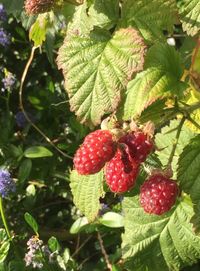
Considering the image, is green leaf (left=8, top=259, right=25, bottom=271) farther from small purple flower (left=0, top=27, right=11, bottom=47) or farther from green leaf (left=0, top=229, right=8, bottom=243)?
small purple flower (left=0, top=27, right=11, bottom=47)

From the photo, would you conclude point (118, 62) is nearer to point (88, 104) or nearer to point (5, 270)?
point (88, 104)

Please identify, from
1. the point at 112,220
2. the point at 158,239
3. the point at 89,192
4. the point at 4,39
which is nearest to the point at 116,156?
the point at 89,192

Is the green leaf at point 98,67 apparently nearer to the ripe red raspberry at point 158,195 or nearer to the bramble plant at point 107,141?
the bramble plant at point 107,141

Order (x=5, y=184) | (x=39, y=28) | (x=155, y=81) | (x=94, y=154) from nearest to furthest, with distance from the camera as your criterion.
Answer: (x=94, y=154) < (x=155, y=81) < (x=39, y=28) < (x=5, y=184)

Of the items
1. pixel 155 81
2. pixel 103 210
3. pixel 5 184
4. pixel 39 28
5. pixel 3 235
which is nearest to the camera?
pixel 155 81

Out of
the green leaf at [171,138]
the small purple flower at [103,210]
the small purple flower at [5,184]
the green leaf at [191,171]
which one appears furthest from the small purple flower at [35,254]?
the green leaf at [191,171]

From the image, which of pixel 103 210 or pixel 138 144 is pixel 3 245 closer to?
pixel 103 210
